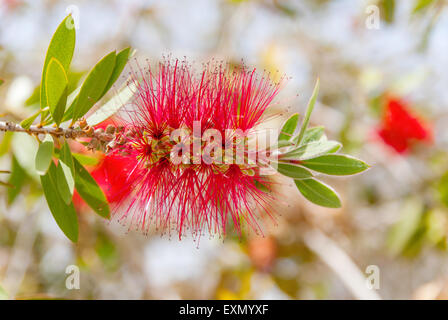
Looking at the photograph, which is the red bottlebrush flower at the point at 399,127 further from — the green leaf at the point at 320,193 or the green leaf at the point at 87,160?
the green leaf at the point at 87,160

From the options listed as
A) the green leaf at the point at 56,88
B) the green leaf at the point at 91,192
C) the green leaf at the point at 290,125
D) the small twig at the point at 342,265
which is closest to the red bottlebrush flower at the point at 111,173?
the green leaf at the point at 91,192

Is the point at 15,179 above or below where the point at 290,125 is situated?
above

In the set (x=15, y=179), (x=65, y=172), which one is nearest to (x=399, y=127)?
(x=15, y=179)

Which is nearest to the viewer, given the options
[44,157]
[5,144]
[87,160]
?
[44,157]

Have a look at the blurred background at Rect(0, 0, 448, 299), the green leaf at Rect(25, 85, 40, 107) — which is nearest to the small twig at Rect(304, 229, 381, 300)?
the blurred background at Rect(0, 0, 448, 299)

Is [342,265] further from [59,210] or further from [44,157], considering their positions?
[44,157]

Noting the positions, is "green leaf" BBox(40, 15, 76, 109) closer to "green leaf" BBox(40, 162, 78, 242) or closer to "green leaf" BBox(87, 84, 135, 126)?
"green leaf" BBox(87, 84, 135, 126)
